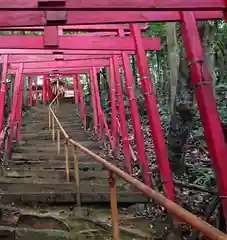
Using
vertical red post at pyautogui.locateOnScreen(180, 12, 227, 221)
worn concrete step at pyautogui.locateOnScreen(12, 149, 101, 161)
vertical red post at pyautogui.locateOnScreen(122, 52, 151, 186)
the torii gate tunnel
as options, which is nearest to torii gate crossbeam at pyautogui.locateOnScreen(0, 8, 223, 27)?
the torii gate tunnel

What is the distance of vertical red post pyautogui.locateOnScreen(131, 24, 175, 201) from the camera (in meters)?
5.61

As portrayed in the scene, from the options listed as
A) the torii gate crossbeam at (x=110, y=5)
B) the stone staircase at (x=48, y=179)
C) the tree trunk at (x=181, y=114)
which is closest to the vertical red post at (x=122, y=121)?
the stone staircase at (x=48, y=179)

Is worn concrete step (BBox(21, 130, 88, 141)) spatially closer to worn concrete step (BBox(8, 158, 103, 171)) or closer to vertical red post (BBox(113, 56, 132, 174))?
worn concrete step (BBox(8, 158, 103, 171))

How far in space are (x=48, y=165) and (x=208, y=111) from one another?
5168 millimetres

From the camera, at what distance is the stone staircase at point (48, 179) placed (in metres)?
5.95

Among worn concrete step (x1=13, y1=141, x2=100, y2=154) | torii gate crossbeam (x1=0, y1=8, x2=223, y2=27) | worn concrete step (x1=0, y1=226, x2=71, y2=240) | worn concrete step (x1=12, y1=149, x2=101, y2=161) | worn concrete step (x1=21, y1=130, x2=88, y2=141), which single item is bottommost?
worn concrete step (x1=0, y1=226, x2=71, y2=240)

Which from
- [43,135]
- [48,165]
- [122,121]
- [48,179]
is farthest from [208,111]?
[43,135]

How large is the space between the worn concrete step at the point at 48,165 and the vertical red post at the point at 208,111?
439cm

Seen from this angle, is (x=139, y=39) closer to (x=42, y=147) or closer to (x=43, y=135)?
(x=42, y=147)

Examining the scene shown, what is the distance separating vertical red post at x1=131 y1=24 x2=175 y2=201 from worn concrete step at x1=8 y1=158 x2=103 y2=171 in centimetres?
275

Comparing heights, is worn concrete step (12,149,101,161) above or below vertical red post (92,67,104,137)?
below

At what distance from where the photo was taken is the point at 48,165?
8.62 m

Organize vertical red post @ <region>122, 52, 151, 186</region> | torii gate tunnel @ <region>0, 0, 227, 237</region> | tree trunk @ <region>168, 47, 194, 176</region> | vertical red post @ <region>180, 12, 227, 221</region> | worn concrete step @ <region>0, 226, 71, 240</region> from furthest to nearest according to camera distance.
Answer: vertical red post @ <region>122, 52, 151, 186</region>, tree trunk @ <region>168, 47, 194, 176</region>, worn concrete step @ <region>0, 226, 71, 240</region>, vertical red post @ <region>180, 12, 227, 221</region>, torii gate tunnel @ <region>0, 0, 227, 237</region>

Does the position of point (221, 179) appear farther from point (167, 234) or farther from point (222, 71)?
point (222, 71)
